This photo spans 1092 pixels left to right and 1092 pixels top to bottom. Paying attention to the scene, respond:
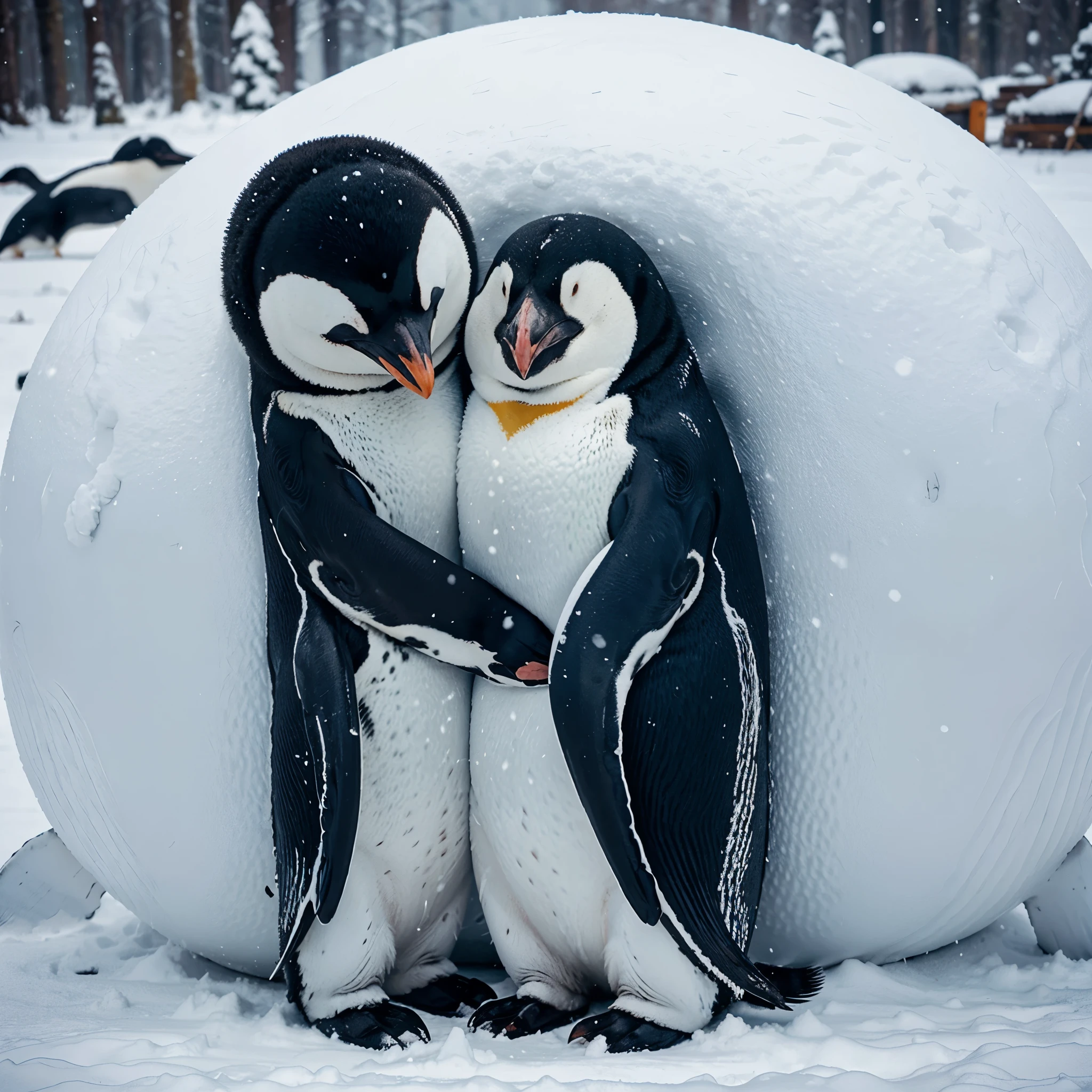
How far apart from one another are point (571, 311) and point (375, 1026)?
768mm

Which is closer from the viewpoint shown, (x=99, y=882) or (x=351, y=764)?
(x=351, y=764)

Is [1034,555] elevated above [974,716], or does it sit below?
above

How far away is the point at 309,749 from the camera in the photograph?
129 cm

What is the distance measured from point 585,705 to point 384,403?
1.31ft

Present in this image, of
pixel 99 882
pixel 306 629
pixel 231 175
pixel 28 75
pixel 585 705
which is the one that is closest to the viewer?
pixel 585 705

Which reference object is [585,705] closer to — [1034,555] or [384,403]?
[384,403]

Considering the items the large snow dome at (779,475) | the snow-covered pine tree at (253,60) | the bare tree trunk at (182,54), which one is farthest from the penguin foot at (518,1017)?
the bare tree trunk at (182,54)

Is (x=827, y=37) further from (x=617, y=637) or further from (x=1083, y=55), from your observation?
(x=617, y=637)

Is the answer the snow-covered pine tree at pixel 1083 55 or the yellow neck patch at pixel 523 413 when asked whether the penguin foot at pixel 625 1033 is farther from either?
the snow-covered pine tree at pixel 1083 55

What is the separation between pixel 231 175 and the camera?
148 centimetres

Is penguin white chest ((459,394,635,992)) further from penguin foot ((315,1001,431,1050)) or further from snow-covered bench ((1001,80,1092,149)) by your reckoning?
snow-covered bench ((1001,80,1092,149))

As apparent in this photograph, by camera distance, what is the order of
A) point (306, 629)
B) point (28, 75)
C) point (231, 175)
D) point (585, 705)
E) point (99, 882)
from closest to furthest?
point (585, 705)
point (306, 629)
point (231, 175)
point (99, 882)
point (28, 75)

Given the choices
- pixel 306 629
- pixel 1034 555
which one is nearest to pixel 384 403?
pixel 306 629

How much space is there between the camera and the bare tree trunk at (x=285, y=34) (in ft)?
44.2
